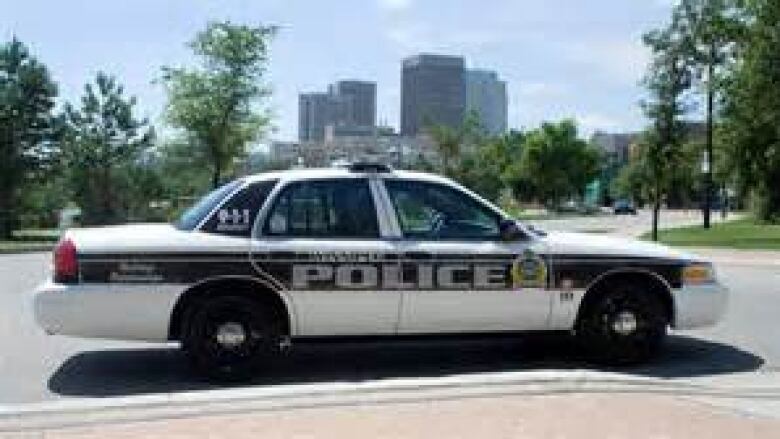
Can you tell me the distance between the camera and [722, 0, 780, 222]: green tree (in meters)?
37.0

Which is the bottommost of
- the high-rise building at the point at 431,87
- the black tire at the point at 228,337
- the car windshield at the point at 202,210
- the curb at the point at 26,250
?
the curb at the point at 26,250

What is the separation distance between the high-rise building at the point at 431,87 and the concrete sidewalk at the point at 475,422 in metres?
124

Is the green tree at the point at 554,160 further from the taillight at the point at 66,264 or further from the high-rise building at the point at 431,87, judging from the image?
the taillight at the point at 66,264

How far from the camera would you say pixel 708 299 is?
11.2 metres

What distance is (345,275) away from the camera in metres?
10.2

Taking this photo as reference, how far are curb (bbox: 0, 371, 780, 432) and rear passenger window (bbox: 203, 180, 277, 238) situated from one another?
5.74 feet

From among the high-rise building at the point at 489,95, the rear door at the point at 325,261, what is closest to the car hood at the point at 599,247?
the rear door at the point at 325,261

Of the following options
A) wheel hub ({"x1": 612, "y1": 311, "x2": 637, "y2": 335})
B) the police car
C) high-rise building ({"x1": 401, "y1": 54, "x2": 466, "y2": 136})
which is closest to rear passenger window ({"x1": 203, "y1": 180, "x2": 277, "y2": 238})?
the police car

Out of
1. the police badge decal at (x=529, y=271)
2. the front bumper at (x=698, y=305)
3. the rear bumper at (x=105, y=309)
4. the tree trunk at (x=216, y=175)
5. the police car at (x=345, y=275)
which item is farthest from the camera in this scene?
the tree trunk at (x=216, y=175)

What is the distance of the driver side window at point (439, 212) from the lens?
34.5ft

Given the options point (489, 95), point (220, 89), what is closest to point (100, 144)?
point (220, 89)

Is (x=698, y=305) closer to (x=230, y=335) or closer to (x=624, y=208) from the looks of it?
(x=230, y=335)

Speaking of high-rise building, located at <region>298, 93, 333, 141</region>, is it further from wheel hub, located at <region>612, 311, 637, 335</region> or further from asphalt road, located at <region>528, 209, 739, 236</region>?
wheel hub, located at <region>612, 311, 637, 335</region>

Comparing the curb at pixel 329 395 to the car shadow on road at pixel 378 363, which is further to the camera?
the car shadow on road at pixel 378 363
